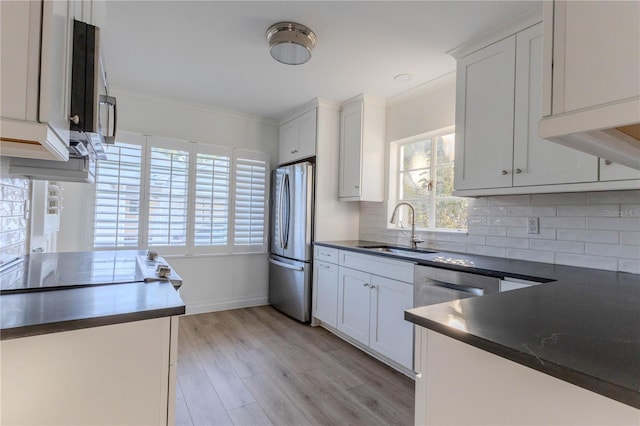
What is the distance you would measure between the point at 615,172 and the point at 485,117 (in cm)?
80

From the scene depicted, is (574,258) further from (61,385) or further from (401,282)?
(61,385)

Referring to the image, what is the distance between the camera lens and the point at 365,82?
9.57 ft

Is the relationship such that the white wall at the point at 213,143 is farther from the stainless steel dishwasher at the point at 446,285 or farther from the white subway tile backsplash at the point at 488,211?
the white subway tile backsplash at the point at 488,211

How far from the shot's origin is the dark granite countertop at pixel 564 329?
0.60 m

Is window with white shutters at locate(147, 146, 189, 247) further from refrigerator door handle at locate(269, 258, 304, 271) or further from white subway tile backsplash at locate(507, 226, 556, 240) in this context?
white subway tile backsplash at locate(507, 226, 556, 240)

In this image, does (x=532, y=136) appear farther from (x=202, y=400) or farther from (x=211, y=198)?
(x=211, y=198)

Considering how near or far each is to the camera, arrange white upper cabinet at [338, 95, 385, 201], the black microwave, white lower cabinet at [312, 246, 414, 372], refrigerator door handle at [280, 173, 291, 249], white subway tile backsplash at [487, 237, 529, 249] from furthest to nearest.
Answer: refrigerator door handle at [280, 173, 291, 249] < white upper cabinet at [338, 95, 385, 201] < white lower cabinet at [312, 246, 414, 372] < white subway tile backsplash at [487, 237, 529, 249] < the black microwave

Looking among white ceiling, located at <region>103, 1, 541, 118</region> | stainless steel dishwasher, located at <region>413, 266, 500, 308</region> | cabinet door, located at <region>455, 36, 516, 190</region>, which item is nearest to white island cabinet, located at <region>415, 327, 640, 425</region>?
stainless steel dishwasher, located at <region>413, 266, 500, 308</region>

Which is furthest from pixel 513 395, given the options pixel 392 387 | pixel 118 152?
pixel 118 152

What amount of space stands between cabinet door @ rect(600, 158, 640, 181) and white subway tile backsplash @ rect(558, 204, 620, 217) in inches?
13.2

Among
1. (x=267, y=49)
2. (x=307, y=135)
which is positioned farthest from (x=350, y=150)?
(x=267, y=49)

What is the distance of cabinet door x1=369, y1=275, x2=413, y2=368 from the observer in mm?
2268

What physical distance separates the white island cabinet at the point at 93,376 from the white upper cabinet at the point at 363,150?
252 cm

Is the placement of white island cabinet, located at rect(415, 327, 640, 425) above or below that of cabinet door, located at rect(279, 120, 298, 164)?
below
